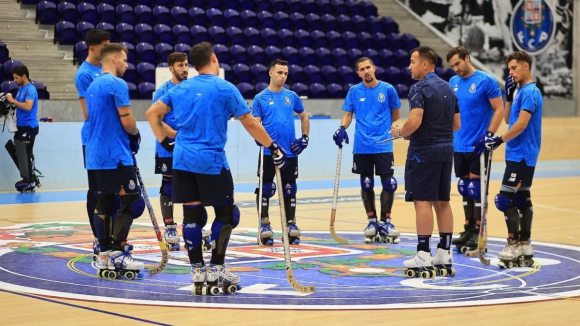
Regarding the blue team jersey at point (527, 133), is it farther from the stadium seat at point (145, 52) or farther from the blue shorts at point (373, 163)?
the stadium seat at point (145, 52)

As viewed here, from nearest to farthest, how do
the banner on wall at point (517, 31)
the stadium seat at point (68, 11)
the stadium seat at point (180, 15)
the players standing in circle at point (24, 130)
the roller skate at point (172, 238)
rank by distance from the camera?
the roller skate at point (172, 238) → the players standing in circle at point (24, 130) → the stadium seat at point (68, 11) → the stadium seat at point (180, 15) → the banner on wall at point (517, 31)

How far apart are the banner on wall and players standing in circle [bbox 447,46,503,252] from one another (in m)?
18.9

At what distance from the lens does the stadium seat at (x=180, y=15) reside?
21250 mm

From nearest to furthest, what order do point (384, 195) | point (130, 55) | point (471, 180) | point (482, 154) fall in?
point (482, 154) → point (471, 180) → point (384, 195) → point (130, 55)

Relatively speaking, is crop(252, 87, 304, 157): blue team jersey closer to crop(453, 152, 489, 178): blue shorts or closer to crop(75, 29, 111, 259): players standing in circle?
crop(453, 152, 489, 178): blue shorts

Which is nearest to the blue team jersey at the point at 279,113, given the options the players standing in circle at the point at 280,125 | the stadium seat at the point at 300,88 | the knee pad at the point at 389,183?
the players standing in circle at the point at 280,125

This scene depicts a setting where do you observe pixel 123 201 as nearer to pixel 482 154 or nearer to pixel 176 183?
pixel 176 183

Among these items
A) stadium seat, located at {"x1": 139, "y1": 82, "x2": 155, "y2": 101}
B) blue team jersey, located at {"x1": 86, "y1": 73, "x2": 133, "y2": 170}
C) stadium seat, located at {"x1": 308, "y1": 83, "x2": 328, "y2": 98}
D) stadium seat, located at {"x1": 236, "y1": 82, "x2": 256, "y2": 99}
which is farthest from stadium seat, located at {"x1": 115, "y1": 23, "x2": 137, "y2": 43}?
blue team jersey, located at {"x1": 86, "y1": 73, "x2": 133, "y2": 170}

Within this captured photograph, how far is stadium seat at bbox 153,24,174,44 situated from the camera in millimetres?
20359

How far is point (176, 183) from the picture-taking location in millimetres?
6648

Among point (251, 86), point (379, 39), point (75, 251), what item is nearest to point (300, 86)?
point (251, 86)

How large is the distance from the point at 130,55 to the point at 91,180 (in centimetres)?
1252

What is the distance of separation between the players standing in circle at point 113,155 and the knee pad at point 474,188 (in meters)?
3.60

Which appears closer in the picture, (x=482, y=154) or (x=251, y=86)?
(x=482, y=154)
